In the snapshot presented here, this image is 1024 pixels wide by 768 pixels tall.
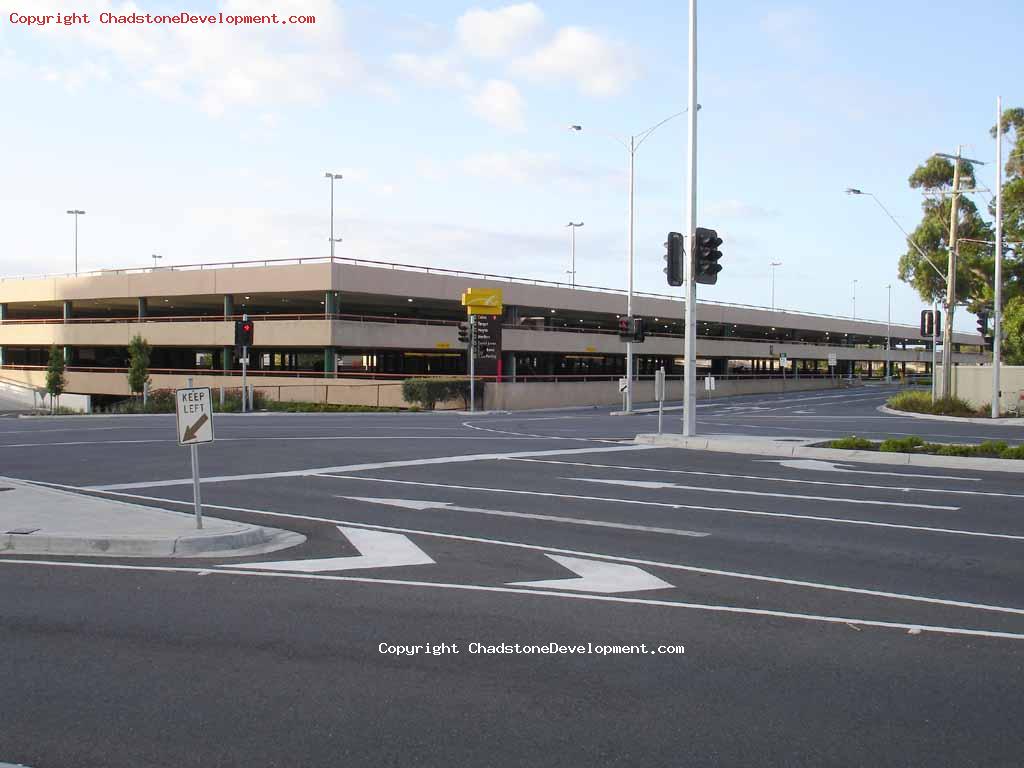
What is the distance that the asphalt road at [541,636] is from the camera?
479 cm

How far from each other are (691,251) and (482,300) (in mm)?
27192

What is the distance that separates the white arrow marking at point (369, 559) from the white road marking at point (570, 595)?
26cm

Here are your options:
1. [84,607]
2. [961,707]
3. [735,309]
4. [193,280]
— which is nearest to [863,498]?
[961,707]

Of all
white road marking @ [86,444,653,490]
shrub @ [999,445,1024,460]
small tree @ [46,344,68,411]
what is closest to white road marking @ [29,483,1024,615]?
white road marking @ [86,444,653,490]

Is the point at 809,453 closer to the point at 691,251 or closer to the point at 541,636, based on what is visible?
the point at 691,251

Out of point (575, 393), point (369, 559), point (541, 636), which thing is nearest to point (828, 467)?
point (369, 559)

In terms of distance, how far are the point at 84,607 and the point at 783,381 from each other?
244 feet

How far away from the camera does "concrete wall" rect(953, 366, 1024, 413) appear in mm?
40281

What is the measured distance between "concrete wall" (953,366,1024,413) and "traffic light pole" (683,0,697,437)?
A: 75.1ft

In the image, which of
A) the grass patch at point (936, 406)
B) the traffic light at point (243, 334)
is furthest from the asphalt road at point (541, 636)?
the grass patch at point (936, 406)

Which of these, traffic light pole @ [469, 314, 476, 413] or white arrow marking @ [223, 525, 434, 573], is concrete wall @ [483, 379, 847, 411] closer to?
traffic light pole @ [469, 314, 476, 413]

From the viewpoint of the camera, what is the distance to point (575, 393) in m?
55.3

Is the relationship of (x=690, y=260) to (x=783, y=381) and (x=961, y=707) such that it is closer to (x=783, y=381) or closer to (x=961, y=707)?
(x=961, y=707)

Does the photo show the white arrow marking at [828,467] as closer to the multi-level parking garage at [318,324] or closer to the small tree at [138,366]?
the multi-level parking garage at [318,324]
